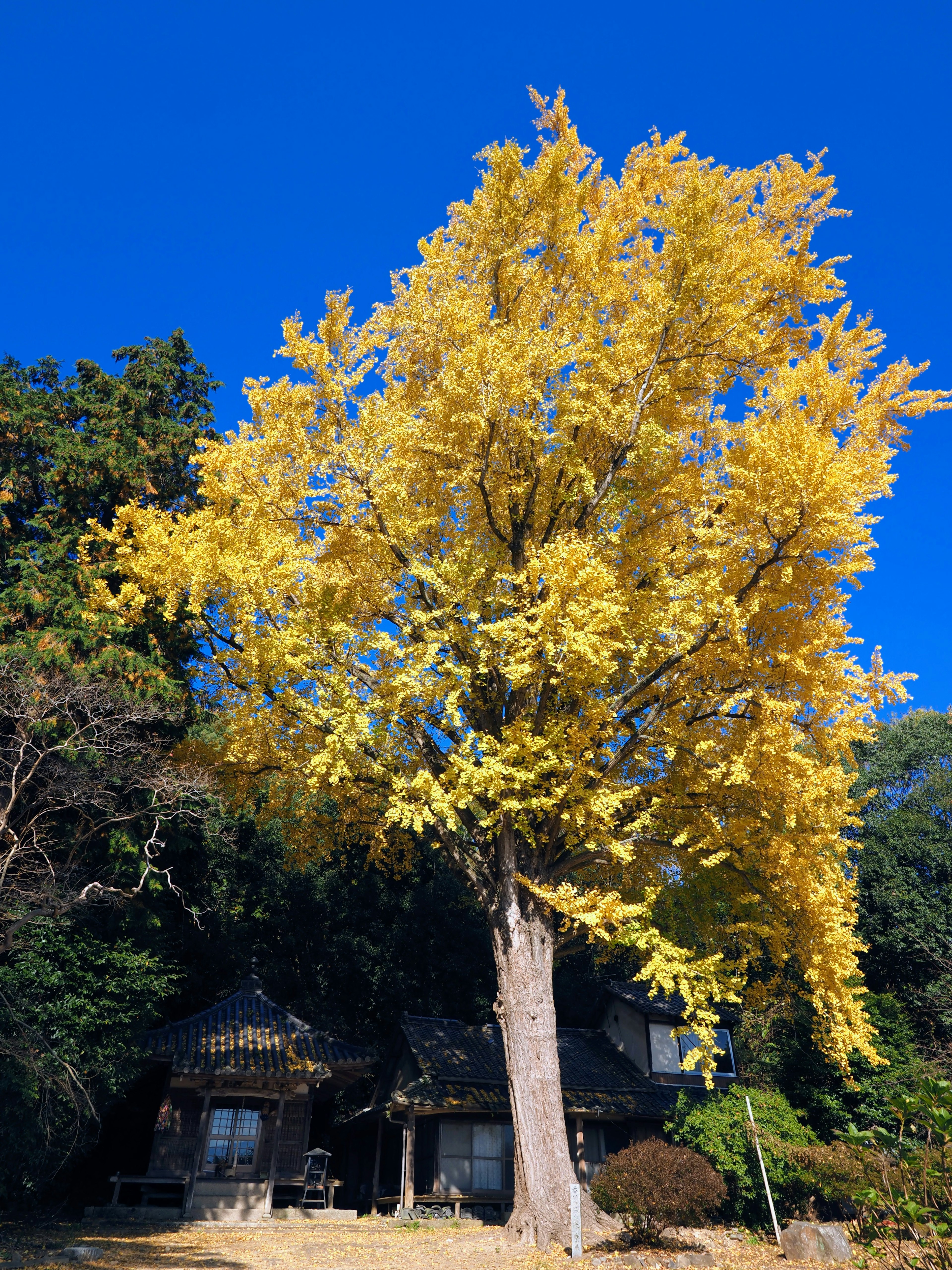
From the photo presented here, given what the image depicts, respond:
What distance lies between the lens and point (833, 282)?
11844mm

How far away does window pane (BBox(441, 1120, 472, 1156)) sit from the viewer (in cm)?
1770

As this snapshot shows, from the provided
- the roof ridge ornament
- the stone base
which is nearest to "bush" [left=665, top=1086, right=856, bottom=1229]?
→ the stone base

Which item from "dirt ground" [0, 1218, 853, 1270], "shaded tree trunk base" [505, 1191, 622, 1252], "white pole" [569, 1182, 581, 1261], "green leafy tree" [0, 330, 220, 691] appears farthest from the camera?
"green leafy tree" [0, 330, 220, 691]

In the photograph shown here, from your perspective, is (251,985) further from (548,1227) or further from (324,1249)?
(548,1227)

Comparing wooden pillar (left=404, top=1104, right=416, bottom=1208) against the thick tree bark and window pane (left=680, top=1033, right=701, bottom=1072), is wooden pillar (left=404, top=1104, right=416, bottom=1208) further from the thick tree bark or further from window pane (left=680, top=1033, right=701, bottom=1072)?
the thick tree bark

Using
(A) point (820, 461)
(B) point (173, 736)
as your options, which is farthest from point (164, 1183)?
(A) point (820, 461)

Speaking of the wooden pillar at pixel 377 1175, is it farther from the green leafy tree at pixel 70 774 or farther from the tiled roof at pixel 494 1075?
the green leafy tree at pixel 70 774

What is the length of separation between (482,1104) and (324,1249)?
265 inches

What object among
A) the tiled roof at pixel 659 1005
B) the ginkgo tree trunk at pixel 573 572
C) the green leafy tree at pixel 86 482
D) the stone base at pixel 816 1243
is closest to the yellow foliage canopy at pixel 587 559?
the ginkgo tree trunk at pixel 573 572

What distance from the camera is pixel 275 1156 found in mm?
16094

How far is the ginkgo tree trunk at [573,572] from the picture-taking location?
31.6 ft

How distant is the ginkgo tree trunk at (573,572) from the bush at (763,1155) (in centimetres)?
348

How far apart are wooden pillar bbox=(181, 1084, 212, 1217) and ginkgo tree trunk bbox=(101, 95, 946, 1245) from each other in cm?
859

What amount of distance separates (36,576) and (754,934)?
12791 millimetres
